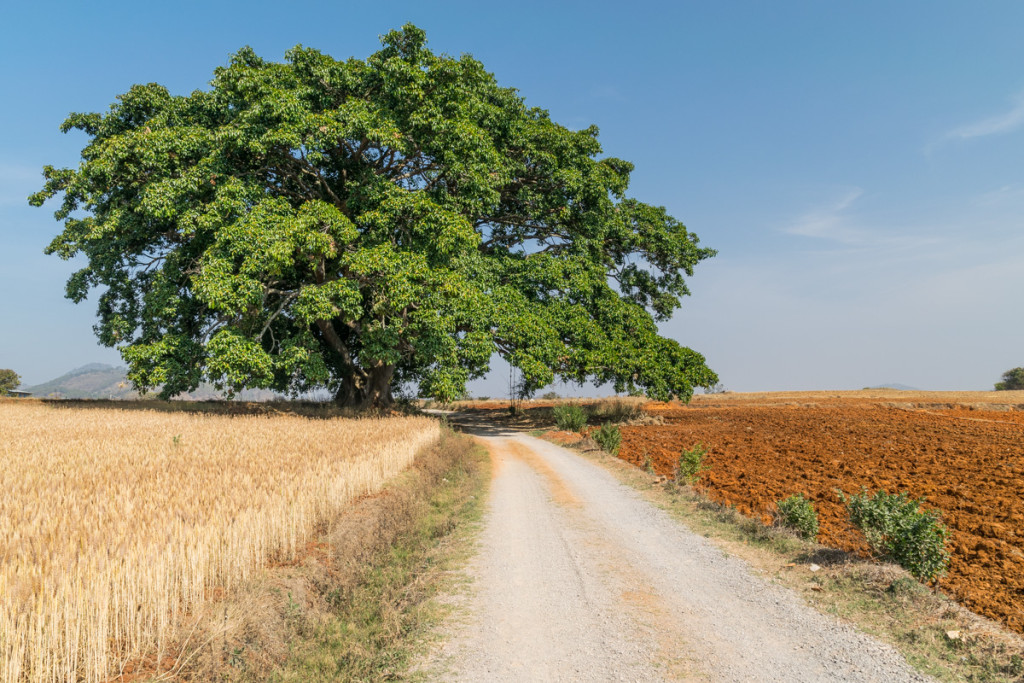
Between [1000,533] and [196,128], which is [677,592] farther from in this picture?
[196,128]

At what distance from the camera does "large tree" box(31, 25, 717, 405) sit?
21.9m

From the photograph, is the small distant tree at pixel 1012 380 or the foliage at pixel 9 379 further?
the small distant tree at pixel 1012 380

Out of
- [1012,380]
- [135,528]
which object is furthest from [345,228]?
[1012,380]

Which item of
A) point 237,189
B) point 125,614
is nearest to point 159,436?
point 237,189

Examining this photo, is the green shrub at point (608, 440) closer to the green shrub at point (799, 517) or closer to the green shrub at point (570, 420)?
the green shrub at point (570, 420)

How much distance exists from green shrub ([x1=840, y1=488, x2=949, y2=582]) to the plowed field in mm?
332

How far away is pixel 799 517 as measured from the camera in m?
9.31

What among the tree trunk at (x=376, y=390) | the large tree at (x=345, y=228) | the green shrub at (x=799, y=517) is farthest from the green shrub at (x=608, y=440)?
the tree trunk at (x=376, y=390)

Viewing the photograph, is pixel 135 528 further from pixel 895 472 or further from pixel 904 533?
pixel 895 472

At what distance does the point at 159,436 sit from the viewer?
15219 millimetres

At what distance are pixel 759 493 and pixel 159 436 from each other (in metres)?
16.7

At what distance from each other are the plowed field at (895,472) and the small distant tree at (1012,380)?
8095 cm

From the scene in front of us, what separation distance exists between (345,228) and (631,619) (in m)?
20.1

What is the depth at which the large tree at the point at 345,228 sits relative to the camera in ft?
71.9
